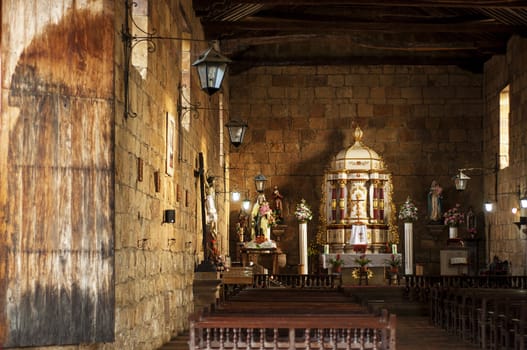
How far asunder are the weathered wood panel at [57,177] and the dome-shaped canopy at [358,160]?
16530 millimetres

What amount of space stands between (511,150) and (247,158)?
280 inches

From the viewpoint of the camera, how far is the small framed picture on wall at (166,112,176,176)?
12933 millimetres

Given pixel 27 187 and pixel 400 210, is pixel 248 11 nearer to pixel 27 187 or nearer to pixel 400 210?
pixel 400 210

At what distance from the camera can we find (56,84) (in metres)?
7.74

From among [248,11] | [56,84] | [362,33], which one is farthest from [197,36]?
[56,84]

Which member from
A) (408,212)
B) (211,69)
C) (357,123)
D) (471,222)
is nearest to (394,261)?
(408,212)

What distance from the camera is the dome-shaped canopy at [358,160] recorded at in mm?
24078

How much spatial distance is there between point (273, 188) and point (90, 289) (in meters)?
18.1

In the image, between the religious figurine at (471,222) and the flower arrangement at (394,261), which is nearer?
the flower arrangement at (394,261)

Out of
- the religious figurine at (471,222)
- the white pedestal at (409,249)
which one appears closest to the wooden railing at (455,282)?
the white pedestal at (409,249)

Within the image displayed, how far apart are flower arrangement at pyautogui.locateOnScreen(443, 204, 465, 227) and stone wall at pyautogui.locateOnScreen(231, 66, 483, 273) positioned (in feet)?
3.95

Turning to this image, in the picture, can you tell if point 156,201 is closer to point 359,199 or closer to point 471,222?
point 359,199

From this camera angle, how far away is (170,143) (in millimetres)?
13164

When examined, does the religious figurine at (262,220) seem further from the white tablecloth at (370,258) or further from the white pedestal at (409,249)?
the white pedestal at (409,249)
